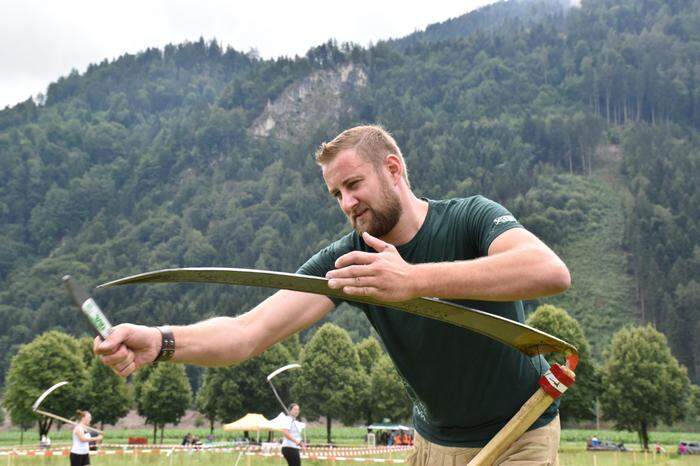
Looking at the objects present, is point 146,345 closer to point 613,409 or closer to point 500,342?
point 500,342

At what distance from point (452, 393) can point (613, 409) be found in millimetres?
60763

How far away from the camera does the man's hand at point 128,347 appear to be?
3.49 metres

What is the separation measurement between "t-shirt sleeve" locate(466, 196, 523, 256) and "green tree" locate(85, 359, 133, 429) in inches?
2962

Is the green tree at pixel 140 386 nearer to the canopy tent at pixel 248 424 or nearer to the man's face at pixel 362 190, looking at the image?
the canopy tent at pixel 248 424

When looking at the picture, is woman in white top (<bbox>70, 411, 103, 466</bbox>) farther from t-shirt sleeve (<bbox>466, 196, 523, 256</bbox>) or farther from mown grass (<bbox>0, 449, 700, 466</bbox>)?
t-shirt sleeve (<bbox>466, 196, 523, 256</bbox>)

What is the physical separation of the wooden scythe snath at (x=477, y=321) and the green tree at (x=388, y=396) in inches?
2645

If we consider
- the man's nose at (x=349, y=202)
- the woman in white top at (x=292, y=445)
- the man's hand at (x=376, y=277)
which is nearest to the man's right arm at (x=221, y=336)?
the man's nose at (x=349, y=202)

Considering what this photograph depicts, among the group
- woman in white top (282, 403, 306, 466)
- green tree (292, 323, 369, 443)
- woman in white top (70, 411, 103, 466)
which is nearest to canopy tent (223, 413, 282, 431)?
green tree (292, 323, 369, 443)

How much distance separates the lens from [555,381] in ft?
13.8

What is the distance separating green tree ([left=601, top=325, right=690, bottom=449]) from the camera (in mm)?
61375

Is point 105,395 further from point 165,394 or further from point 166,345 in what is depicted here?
point 166,345

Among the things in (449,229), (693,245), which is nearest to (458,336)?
(449,229)

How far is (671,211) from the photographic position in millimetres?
178000

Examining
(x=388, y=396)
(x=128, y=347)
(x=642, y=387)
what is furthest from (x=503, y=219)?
(x=388, y=396)
